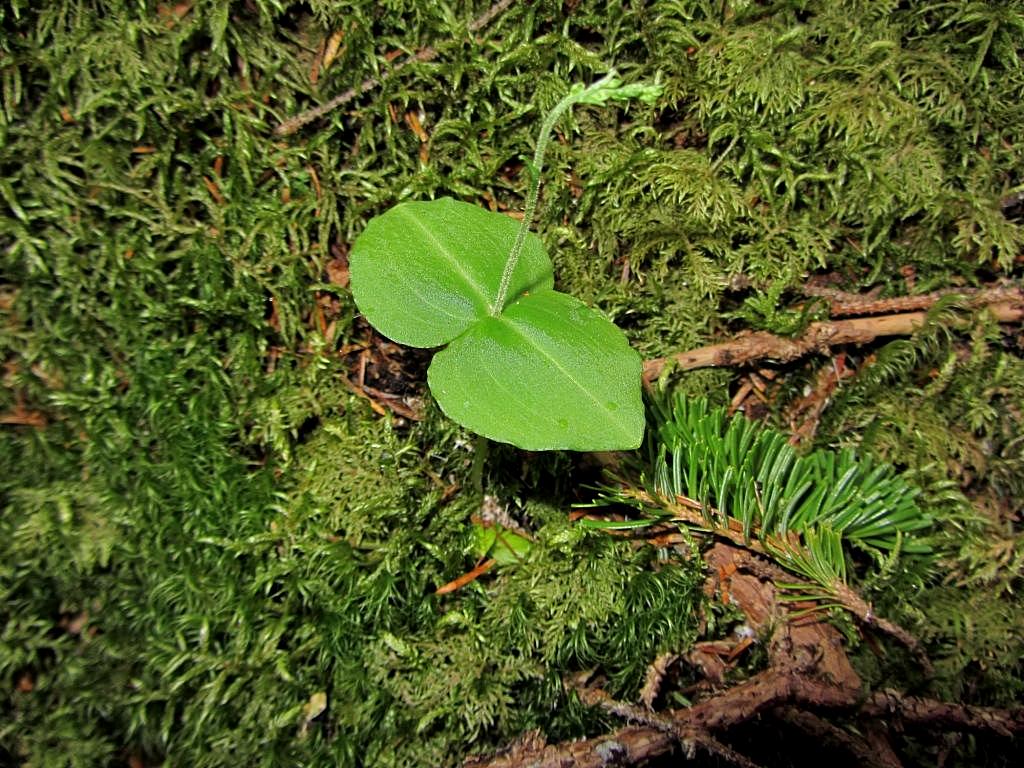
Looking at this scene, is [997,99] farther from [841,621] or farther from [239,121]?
[239,121]

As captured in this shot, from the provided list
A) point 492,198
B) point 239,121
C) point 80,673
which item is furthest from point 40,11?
point 80,673

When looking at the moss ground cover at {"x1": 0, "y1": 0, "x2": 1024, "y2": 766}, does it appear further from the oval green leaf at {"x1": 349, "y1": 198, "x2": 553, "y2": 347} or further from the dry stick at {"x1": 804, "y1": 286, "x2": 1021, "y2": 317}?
the oval green leaf at {"x1": 349, "y1": 198, "x2": 553, "y2": 347}

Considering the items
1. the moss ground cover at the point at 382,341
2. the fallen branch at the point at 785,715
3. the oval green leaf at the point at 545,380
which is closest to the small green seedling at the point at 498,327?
the oval green leaf at the point at 545,380

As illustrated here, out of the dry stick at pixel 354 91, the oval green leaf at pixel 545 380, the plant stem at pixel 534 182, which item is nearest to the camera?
the plant stem at pixel 534 182

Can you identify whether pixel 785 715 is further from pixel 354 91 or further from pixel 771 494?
pixel 354 91

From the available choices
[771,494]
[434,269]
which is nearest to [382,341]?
[434,269]

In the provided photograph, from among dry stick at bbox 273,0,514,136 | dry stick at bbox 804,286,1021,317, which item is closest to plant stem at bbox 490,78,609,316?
dry stick at bbox 273,0,514,136

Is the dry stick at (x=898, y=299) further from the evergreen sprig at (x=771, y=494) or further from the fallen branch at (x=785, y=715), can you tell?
the fallen branch at (x=785, y=715)
